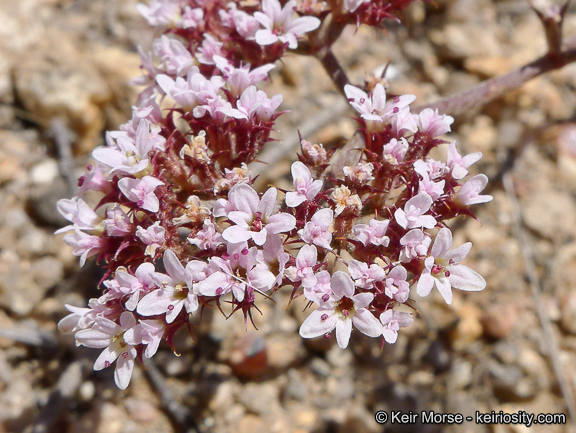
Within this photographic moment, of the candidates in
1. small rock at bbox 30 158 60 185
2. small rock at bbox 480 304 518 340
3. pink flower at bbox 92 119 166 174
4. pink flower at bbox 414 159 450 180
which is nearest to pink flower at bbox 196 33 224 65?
pink flower at bbox 92 119 166 174

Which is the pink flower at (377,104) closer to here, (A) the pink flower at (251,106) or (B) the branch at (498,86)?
(A) the pink flower at (251,106)

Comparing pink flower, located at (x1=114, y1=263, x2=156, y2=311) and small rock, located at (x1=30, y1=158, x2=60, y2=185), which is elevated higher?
pink flower, located at (x1=114, y1=263, x2=156, y2=311)

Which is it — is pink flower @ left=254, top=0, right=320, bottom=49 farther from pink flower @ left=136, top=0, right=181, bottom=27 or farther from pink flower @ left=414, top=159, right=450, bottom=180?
pink flower @ left=414, top=159, right=450, bottom=180

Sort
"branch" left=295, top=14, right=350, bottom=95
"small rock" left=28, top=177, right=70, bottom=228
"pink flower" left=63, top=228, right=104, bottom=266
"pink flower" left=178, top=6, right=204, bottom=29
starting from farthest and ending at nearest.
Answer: "small rock" left=28, top=177, right=70, bottom=228 < "branch" left=295, top=14, right=350, bottom=95 < "pink flower" left=178, top=6, right=204, bottom=29 < "pink flower" left=63, top=228, right=104, bottom=266

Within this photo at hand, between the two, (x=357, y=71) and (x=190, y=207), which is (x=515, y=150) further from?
(x=190, y=207)

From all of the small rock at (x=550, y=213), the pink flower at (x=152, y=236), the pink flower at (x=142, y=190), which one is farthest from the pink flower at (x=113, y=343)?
the small rock at (x=550, y=213)

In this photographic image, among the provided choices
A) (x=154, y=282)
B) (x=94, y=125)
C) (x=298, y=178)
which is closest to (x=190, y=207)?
(x=154, y=282)

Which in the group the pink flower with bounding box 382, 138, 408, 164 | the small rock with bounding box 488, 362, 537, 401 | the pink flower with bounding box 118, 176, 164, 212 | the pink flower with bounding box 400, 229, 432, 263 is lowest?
the small rock with bounding box 488, 362, 537, 401
